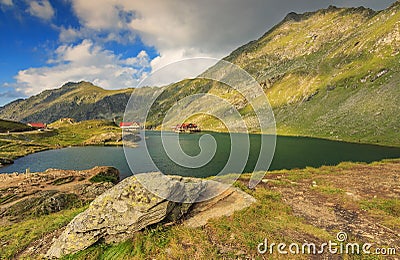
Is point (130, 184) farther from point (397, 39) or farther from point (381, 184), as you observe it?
point (397, 39)

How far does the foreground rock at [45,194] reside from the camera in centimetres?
2323

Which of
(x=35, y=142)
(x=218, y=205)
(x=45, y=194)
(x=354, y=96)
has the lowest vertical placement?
(x=45, y=194)

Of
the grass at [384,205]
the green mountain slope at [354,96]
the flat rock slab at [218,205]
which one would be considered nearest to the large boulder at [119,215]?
the flat rock slab at [218,205]

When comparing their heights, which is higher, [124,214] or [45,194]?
[124,214]

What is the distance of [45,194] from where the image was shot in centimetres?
2698

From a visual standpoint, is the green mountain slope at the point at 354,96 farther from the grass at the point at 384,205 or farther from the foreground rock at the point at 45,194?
the grass at the point at 384,205

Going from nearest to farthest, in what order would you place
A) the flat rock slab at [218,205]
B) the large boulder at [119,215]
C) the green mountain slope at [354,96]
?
the large boulder at [119,215] → the flat rock slab at [218,205] → the green mountain slope at [354,96]

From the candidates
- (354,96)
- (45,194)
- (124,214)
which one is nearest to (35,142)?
(45,194)

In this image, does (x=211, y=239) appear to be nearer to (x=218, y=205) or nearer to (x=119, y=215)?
(x=218, y=205)

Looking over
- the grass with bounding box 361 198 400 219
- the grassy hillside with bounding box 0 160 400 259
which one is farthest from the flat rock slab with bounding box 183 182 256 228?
the grass with bounding box 361 198 400 219

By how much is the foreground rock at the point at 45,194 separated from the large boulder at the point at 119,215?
15.3 metres

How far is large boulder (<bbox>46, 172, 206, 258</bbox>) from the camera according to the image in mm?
11469

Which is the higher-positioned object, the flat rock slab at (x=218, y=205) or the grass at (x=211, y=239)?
the flat rock slab at (x=218, y=205)

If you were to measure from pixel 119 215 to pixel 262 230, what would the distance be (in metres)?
8.28
